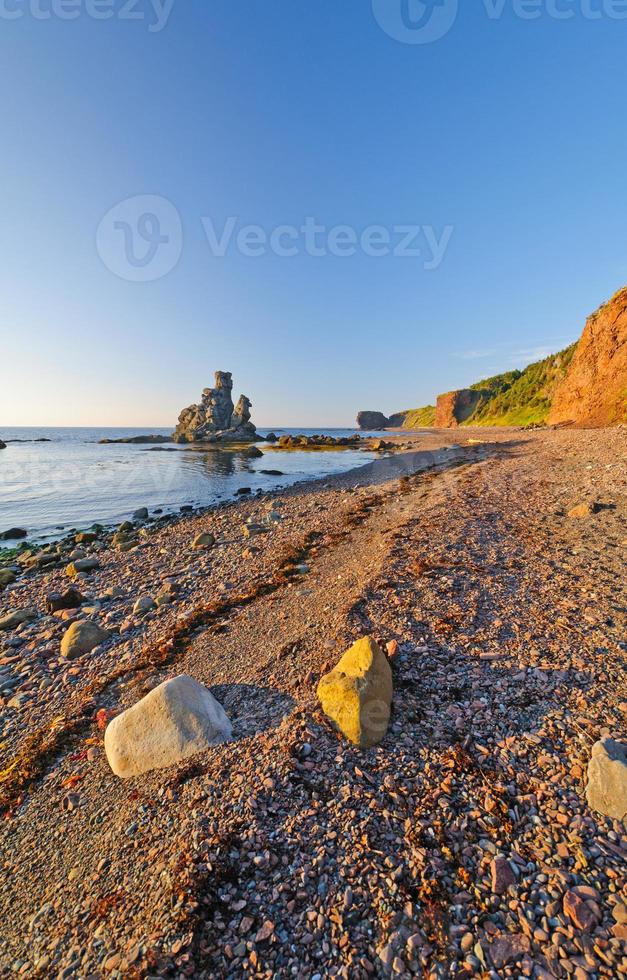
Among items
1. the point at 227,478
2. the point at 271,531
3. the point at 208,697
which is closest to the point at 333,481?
the point at 227,478

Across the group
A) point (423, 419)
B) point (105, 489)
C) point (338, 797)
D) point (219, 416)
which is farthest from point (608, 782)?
point (423, 419)

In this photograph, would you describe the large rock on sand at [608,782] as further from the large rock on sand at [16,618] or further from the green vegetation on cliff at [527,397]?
the green vegetation on cliff at [527,397]

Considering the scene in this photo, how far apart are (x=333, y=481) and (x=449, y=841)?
29743mm

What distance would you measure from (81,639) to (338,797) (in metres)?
7.54

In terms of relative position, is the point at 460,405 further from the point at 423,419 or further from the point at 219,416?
the point at 219,416

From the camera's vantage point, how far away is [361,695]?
4.96 metres

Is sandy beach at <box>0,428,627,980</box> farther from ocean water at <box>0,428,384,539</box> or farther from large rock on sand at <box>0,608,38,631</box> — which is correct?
ocean water at <box>0,428,384,539</box>

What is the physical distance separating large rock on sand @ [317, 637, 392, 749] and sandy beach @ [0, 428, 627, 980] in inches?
8.4

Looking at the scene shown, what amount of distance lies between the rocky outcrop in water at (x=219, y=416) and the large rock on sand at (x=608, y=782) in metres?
106

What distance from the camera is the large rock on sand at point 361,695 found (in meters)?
4.75

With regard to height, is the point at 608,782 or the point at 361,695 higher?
the point at 361,695

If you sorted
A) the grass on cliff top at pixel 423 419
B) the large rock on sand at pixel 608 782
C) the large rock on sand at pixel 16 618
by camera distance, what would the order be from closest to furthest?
the large rock on sand at pixel 608 782 → the large rock on sand at pixel 16 618 → the grass on cliff top at pixel 423 419

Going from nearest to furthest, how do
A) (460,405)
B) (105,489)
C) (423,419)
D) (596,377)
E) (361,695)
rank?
(361,695), (105,489), (596,377), (460,405), (423,419)

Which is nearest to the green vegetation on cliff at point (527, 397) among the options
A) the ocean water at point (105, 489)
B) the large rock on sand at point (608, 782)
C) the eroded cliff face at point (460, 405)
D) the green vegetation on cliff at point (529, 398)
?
the green vegetation on cliff at point (529, 398)
